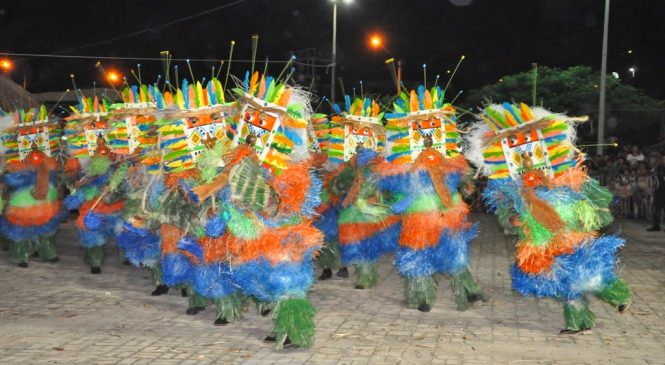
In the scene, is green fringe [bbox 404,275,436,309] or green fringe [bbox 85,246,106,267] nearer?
green fringe [bbox 404,275,436,309]

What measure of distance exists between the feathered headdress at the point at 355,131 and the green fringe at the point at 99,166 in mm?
3188

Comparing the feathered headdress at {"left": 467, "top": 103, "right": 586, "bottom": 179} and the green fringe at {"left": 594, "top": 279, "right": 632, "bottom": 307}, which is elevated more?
the feathered headdress at {"left": 467, "top": 103, "right": 586, "bottom": 179}

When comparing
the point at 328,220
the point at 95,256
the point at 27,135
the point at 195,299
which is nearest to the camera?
the point at 195,299

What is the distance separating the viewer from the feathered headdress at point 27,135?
10.3m

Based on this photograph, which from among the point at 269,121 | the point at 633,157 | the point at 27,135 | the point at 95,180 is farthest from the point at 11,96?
the point at 633,157

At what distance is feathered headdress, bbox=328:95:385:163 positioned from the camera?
938cm

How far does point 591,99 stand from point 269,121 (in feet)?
83.4

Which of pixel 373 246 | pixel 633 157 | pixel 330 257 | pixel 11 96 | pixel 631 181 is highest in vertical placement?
pixel 11 96

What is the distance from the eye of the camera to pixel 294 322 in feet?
18.9

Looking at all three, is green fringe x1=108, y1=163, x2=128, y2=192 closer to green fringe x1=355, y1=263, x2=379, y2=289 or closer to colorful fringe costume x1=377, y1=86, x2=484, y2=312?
green fringe x1=355, y1=263, x2=379, y2=289

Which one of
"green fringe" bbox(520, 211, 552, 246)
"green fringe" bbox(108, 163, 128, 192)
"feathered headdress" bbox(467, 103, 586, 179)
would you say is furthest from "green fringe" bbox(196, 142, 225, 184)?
"green fringe" bbox(520, 211, 552, 246)

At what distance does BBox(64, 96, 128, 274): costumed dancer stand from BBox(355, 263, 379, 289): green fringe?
320cm

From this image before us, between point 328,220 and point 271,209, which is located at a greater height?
point 271,209

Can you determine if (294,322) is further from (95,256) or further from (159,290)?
(95,256)
